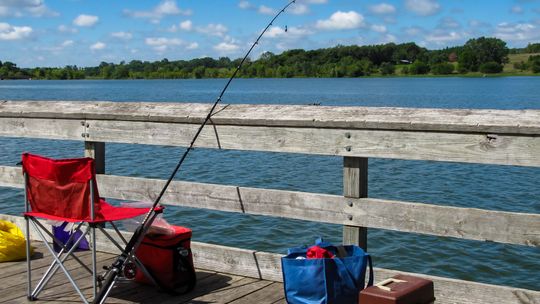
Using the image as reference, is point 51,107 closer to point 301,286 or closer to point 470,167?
point 301,286

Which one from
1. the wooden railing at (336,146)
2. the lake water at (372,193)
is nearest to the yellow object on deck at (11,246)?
the wooden railing at (336,146)

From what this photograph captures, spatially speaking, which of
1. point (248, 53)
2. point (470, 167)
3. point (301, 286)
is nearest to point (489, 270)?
point (248, 53)

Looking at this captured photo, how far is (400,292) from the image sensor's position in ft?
9.84

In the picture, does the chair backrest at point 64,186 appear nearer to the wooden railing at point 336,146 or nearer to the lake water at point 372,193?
the wooden railing at point 336,146

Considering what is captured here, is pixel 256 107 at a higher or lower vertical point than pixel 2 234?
higher

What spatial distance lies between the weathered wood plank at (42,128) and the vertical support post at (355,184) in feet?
6.17

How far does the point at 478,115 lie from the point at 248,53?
1.72 meters

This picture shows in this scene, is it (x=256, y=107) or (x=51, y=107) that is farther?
(x=51, y=107)

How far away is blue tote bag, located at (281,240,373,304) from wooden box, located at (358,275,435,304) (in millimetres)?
229

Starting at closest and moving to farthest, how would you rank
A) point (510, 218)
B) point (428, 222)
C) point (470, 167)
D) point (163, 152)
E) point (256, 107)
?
point (510, 218)
point (428, 222)
point (256, 107)
point (470, 167)
point (163, 152)

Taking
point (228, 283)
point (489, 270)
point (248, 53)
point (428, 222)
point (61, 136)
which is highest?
point (248, 53)

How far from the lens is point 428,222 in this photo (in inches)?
140

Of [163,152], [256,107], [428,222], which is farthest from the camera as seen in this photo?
[163,152]

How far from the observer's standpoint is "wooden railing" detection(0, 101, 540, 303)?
337 centimetres
